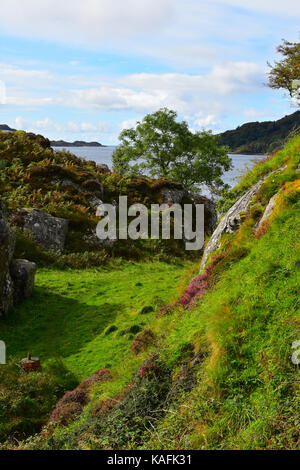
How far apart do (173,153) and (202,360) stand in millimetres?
41167

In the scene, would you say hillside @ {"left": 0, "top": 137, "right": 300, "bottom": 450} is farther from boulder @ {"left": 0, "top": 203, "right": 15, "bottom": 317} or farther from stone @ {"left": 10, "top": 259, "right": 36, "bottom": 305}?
stone @ {"left": 10, "top": 259, "right": 36, "bottom": 305}

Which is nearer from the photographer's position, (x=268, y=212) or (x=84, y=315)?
(x=268, y=212)

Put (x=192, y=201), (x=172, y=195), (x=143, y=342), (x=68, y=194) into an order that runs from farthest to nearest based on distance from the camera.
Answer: (x=192, y=201), (x=172, y=195), (x=68, y=194), (x=143, y=342)

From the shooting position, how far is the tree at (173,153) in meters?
46.1

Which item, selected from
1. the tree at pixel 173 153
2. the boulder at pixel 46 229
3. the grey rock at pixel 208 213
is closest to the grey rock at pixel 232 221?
the boulder at pixel 46 229

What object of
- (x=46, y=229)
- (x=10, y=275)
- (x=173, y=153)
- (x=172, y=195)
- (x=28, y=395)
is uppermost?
(x=173, y=153)

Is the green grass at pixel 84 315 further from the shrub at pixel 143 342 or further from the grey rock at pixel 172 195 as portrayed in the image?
the grey rock at pixel 172 195

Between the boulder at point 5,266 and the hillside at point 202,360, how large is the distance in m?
1.08

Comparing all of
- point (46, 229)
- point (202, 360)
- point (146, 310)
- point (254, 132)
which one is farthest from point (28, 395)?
point (254, 132)

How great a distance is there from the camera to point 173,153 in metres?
46.2

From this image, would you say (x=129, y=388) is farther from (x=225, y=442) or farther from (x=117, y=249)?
(x=117, y=249)

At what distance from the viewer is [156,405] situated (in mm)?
6672

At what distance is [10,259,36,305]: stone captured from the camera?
17016 millimetres

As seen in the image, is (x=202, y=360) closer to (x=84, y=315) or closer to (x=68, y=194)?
(x=84, y=315)
